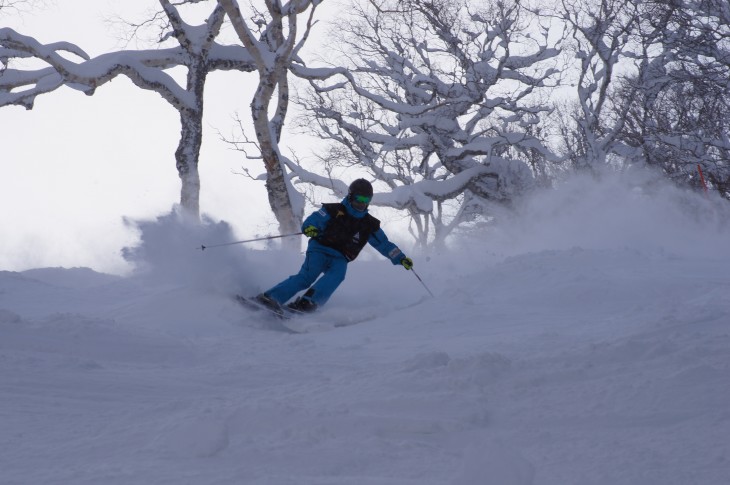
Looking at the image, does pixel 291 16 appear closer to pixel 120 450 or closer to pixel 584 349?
pixel 584 349

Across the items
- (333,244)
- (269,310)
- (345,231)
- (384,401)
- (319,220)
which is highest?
(319,220)

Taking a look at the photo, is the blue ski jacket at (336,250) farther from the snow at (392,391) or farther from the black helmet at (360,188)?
the snow at (392,391)

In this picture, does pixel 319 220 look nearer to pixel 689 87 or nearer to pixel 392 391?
pixel 392 391

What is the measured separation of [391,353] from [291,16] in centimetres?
936

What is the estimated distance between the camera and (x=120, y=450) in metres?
2.44

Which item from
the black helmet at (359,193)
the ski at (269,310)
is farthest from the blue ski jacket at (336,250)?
the ski at (269,310)

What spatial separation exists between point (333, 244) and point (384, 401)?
466 centimetres

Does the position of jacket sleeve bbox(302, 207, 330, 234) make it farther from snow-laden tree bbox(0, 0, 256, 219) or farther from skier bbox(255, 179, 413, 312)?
snow-laden tree bbox(0, 0, 256, 219)

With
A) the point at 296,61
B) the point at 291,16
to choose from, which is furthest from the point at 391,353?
the point at 296,61

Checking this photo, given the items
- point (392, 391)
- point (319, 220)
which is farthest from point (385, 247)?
point (392, 391)

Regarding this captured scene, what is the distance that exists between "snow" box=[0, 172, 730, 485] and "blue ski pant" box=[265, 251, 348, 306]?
0.45 m

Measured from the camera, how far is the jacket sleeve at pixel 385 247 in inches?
307

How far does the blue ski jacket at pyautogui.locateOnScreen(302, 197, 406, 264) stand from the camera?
755cm

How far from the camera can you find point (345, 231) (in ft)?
25.1
